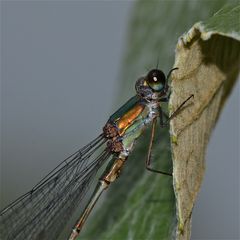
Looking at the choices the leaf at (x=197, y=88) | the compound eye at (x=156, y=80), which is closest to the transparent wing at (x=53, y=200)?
the compound eye at (x=156, y=80)

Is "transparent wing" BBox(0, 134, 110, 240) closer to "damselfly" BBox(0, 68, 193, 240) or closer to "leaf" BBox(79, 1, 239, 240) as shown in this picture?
"damselfly" BBox(0, 68, 193, 240)

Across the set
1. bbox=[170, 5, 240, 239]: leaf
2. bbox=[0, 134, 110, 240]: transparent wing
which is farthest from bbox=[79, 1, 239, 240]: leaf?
bbox=[0, 134, 110, 240]: transparent wing

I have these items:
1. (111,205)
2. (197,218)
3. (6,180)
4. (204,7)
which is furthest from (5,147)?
(204,7)

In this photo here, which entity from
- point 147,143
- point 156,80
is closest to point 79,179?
point 147,143

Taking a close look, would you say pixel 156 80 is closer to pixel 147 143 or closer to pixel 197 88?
pixel 147 143

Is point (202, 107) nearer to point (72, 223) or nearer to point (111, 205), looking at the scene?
point (111, 205)

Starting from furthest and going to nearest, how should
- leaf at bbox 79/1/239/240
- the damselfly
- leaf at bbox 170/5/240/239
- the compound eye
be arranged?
1. the damselfly
2. the compound eye
3. leaf at bbox 79/1/239/240
4. leaf at bbox 170/5/240/239

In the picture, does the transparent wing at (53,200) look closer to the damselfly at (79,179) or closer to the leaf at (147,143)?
the damselfly at (79,179)
